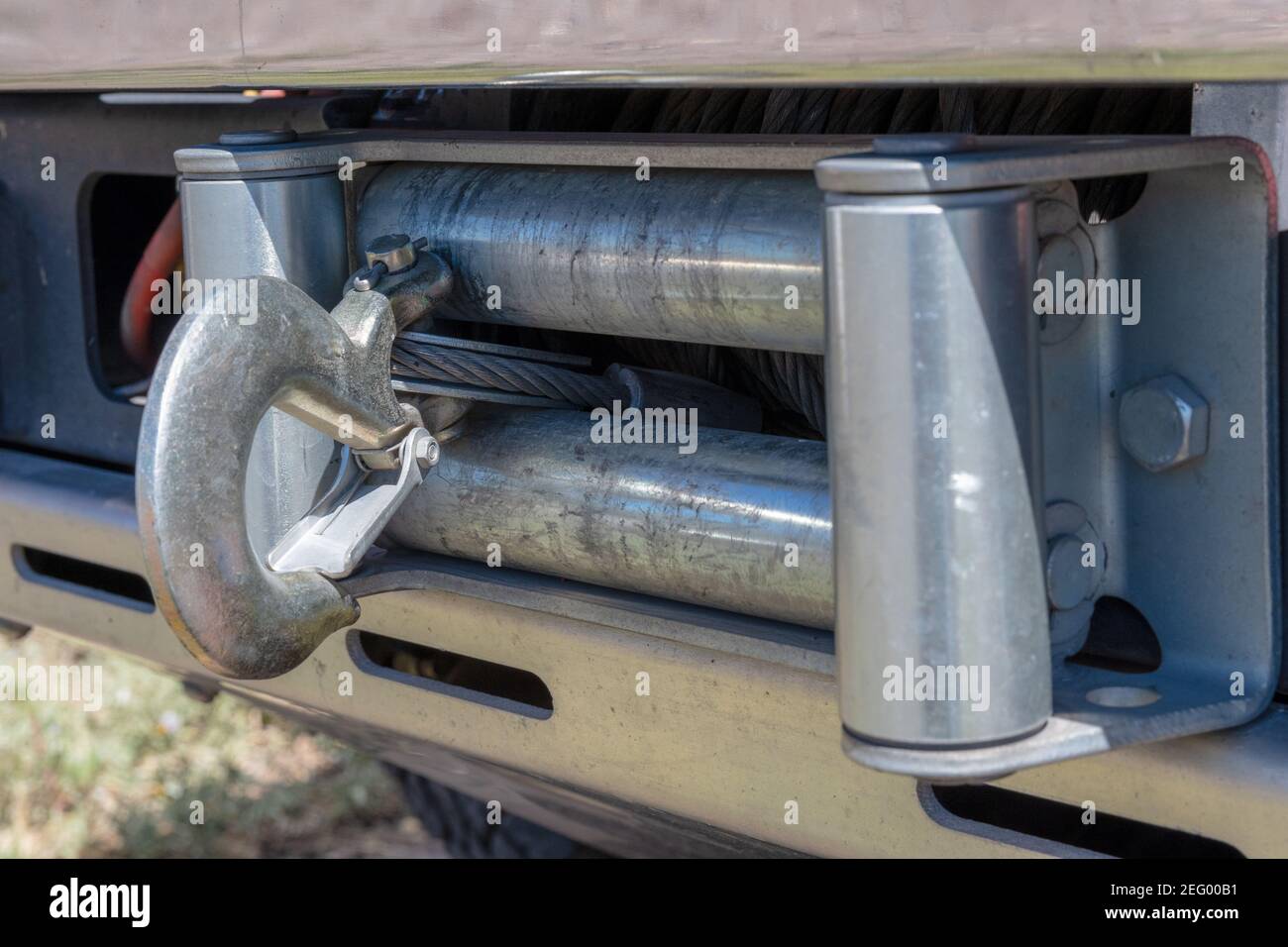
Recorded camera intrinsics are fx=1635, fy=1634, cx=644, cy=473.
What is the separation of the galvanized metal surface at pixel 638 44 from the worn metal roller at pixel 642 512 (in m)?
0.30

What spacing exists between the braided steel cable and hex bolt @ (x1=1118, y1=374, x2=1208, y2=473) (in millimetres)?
445

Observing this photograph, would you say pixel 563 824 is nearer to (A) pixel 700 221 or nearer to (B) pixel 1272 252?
(A) pixel 700 221

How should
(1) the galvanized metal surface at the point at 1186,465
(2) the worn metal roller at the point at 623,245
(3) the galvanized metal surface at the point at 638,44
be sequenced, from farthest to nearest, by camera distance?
(2) the worn metal roller at the point at 623,245
(1) the galvanized metal surface at the point at 1186,465
(3) the galvanized metal surface at the point at 638,44

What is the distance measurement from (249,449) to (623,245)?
0.96ft

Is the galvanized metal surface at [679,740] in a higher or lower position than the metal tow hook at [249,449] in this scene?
lower

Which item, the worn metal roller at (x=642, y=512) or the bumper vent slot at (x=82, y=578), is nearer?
the worn metal roller at (x=642, y=512)

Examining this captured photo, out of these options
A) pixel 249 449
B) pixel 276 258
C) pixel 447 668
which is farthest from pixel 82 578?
pixel 249 449

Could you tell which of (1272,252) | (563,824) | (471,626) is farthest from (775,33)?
(563,824)

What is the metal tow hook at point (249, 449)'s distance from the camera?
100 centimetres

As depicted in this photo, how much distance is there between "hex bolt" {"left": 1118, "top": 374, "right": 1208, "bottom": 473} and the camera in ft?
3.16

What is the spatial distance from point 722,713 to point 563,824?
0.64 m

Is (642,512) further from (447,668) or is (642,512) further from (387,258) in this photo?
(447,668)

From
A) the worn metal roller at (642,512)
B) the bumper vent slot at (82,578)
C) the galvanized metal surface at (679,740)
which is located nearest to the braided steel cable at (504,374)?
the worn metal roller at (642,512)

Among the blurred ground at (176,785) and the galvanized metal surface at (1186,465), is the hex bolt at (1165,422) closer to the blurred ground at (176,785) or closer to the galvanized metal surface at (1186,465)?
the galvanized metal surface at (1186,465)
